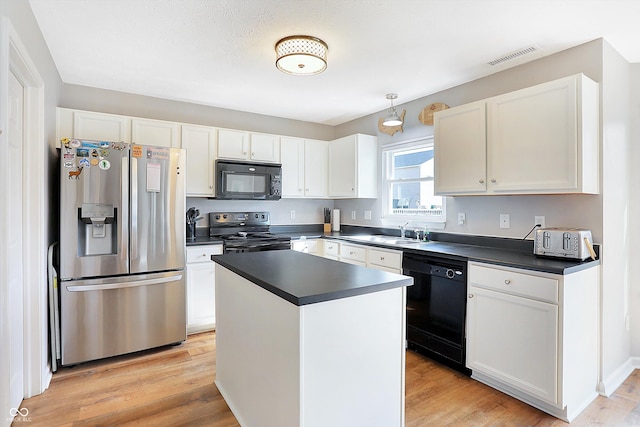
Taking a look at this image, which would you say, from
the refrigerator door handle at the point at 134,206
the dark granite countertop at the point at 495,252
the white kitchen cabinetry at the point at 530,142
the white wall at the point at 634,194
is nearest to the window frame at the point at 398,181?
the dark granite countertop at the point at 495,252

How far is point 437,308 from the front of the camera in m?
2.72

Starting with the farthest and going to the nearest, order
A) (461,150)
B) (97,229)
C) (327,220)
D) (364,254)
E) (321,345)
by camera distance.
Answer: (327,220) < (364,254) < (461,150) < (97,229) < (321,345)

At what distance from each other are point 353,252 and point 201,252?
5.03ft

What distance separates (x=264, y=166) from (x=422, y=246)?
1973 millimetres

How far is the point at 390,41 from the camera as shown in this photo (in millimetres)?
2408

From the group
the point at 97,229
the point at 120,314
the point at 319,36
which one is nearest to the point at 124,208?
the point at 97,229

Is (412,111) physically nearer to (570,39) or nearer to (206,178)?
(570,39)

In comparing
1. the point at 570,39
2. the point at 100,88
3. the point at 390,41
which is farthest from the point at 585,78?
the point at 100,88

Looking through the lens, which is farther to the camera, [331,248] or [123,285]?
[331,248]

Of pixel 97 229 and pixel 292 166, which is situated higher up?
pixel 292 166

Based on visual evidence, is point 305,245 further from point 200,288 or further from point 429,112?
point 429,112

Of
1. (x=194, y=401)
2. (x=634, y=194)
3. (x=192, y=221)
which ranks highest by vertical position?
(x=634, y=194)

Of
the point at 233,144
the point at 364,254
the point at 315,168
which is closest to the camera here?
the point at 364,254

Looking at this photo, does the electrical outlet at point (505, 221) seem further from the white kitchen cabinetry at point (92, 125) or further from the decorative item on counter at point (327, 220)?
the white kitchen cabinetry at point (92, 125)
